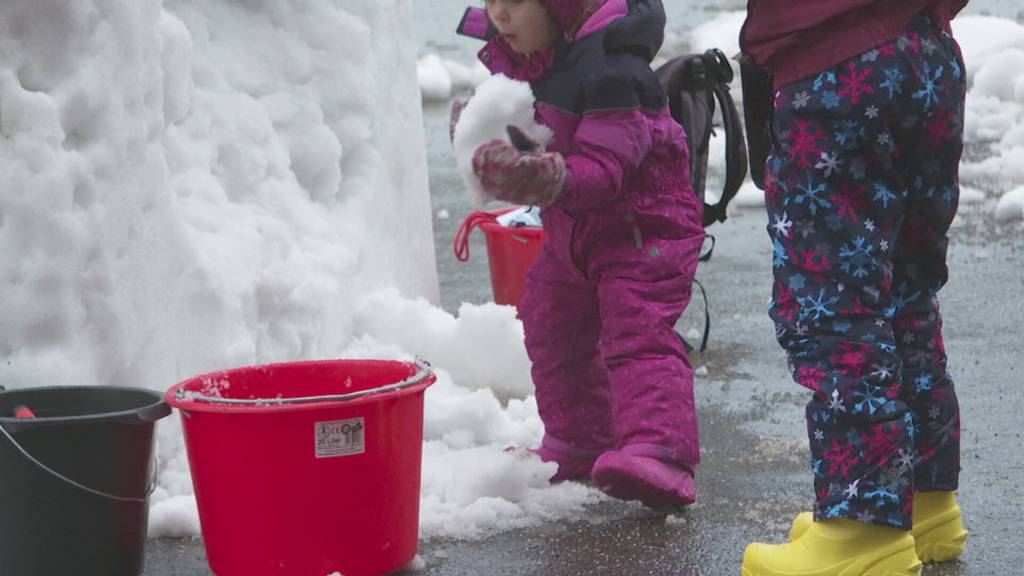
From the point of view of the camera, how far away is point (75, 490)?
3.09 meters

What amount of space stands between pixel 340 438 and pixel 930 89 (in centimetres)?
130

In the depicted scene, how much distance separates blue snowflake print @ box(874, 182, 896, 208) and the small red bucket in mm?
2484

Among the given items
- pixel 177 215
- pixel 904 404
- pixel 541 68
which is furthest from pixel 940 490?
pixel 177 215

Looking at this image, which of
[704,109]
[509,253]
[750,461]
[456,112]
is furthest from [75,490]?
[509,253]

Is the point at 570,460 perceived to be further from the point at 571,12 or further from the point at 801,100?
the point at 801,100

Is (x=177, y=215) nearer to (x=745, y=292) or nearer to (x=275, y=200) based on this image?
(x=275, y=200)

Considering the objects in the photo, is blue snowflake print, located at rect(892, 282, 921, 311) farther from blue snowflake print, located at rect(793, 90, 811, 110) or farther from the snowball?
the snowball

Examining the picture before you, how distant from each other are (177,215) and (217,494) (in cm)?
121

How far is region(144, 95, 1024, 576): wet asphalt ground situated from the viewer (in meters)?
3.42

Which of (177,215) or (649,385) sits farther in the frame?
(177,215)

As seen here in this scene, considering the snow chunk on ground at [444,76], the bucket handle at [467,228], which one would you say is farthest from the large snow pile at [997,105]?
the snow chunk on ground at [444,76]

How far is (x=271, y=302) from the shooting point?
4520 mm

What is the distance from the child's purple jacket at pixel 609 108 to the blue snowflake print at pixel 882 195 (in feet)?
2.63

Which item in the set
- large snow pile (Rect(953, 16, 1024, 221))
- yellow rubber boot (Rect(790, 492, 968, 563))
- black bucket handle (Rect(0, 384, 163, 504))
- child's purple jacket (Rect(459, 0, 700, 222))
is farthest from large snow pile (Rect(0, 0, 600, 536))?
large snow pile (Rect(953, 16, 1024, 221))
